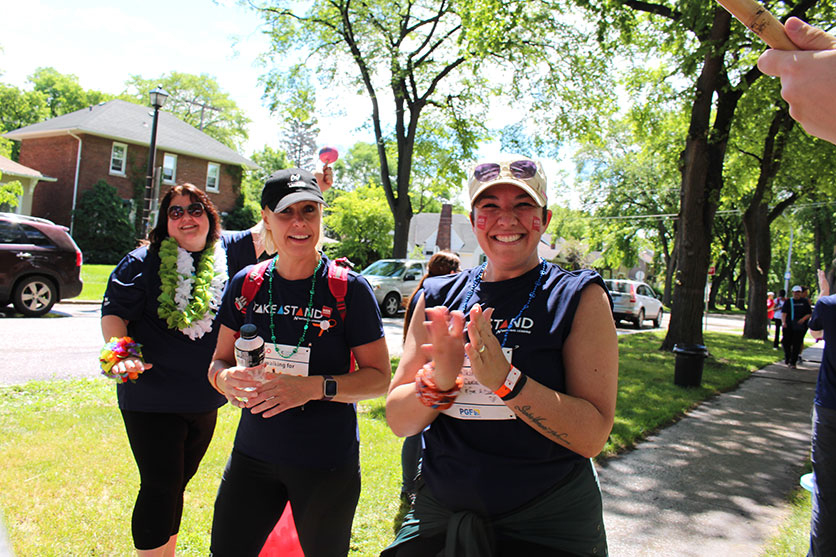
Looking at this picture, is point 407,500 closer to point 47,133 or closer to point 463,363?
point 463,363

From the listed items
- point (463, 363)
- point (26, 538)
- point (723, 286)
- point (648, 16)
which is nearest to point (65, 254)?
point (26, 538)

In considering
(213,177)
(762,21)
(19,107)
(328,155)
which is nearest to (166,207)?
(328,155)

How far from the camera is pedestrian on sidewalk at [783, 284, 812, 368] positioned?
43.3 feet

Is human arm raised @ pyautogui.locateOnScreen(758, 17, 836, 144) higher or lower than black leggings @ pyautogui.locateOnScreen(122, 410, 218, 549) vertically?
higher

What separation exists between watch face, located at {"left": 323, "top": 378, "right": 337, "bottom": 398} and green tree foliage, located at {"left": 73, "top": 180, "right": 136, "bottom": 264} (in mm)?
29968

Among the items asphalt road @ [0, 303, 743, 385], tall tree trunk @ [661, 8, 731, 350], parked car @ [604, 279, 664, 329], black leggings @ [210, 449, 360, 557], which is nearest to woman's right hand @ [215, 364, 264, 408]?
black leggings @ [210, 449, 360, 557]

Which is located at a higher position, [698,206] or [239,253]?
[698,206]

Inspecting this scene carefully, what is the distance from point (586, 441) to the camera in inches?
70.9

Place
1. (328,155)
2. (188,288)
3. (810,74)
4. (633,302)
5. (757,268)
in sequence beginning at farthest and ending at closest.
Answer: (633,302) < (757,268) < (328,155) < (188,288) < (810,74)

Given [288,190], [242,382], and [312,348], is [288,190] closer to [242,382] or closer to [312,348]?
[312,348]

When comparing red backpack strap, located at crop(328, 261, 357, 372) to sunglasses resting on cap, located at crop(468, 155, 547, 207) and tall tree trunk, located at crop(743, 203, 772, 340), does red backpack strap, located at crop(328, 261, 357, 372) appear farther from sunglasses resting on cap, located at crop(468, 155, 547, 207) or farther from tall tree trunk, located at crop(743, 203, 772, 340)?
tall tree trunk, located at crop(743, 203, 772, 340)

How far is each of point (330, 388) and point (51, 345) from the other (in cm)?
898

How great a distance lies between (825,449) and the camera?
312 cm

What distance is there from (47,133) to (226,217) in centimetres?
1019
